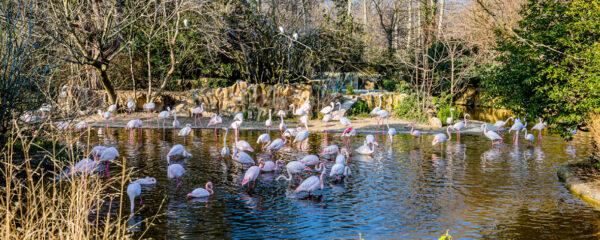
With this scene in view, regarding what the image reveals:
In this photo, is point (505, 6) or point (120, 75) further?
point (505, 6)

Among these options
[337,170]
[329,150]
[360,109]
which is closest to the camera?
[337,170]

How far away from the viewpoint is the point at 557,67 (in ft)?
30.0

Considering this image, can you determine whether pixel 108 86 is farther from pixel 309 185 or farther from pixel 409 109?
pixel 309 185

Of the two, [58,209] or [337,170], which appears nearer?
[58,209]

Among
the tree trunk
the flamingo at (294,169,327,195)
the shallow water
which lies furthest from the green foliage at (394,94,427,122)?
the flamingo at (294,169,327,195)

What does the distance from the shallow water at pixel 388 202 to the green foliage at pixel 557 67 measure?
1.37 m

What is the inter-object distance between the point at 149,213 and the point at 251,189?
200 cm

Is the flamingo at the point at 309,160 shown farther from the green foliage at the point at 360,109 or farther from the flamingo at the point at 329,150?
the green foliage at the point at 360,109

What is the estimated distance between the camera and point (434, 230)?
6.50m

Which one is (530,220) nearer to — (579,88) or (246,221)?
(579,88)

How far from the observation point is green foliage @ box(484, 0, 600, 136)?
8586 mm

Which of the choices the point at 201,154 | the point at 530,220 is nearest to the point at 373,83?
the point at 201,154

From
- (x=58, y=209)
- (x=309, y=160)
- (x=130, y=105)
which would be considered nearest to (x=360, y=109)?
(x=130, y=105)

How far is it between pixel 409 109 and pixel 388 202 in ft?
40.4
